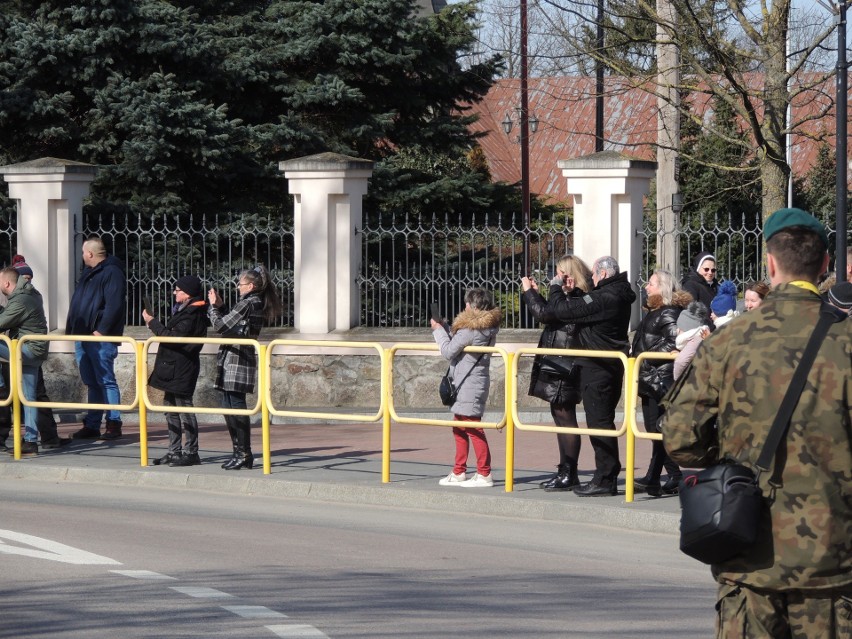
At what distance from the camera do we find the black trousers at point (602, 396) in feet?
33.4

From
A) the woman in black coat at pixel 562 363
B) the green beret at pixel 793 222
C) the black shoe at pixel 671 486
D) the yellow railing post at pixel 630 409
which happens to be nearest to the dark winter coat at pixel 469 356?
the woman in black coat at pixel 562 363

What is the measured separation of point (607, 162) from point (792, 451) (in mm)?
11672

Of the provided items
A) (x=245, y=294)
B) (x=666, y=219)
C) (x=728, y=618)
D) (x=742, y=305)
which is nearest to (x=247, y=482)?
(x=245, y=294)

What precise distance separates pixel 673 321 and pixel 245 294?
11.5 feet

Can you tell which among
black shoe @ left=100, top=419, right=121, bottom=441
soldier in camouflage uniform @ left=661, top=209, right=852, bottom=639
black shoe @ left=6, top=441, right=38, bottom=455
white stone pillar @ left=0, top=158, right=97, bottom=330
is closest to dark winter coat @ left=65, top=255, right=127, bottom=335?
black shoe @ left=100, top=419, right=121, bottom=441

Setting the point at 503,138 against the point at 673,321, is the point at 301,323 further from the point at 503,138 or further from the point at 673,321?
the point at 503,138

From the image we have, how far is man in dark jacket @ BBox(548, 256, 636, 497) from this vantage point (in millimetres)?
10164

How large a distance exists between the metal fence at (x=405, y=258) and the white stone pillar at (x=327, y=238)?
0.19 m

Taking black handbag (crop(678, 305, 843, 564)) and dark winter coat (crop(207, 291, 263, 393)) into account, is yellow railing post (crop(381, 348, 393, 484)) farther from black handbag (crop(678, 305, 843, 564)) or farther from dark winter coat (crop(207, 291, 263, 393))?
black handbag (crop(678, 305, 843, 564))

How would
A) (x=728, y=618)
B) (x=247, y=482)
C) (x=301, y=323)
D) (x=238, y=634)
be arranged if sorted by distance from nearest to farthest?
(x=728, y=618)
(x=238, y=634)
(x=247, y=482)
(x=301, y=323)

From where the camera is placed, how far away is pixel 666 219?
66.7ft

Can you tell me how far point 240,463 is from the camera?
11.8m

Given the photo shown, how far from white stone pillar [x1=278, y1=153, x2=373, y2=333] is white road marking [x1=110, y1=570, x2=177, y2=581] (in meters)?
8.84

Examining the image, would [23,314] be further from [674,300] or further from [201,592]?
[201,592]
